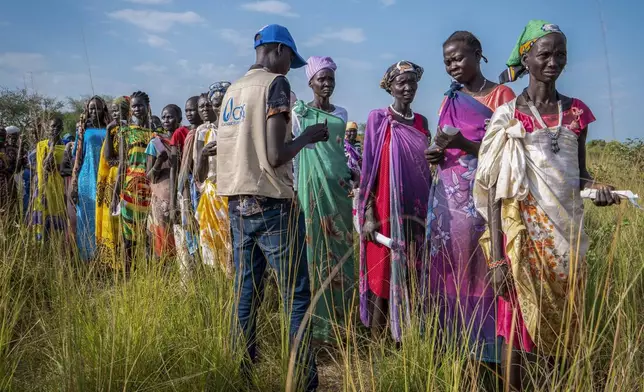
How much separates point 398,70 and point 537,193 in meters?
1.70

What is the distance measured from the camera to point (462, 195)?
3.17 meters

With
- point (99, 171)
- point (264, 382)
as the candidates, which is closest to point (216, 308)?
point (264, 382)

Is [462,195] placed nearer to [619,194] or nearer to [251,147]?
[619,194]

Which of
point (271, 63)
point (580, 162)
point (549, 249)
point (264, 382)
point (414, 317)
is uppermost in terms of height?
point (271, 63)

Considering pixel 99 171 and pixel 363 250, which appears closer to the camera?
pixel 363 250

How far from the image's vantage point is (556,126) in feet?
8.38

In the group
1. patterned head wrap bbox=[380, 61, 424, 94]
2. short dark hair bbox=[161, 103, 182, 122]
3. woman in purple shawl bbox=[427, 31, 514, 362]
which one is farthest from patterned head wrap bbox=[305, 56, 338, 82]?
short dark hair bbox=[161, 103, 182, 122]

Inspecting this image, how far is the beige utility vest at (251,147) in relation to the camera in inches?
111

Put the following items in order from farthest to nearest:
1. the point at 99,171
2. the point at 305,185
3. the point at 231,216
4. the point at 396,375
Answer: the point at 99,171
the point at 305,185
the point at 231,216
the point at 396,375

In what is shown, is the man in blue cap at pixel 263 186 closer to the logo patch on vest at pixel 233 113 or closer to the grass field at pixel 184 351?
the logo patch on vest at pixel 233 113

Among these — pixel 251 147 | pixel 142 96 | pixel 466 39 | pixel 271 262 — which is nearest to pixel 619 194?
pixel 466 39

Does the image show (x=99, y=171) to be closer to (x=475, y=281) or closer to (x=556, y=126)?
(x=475, y=281)

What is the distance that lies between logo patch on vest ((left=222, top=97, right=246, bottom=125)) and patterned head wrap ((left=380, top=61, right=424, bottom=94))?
1429mm

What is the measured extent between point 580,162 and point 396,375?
135cm
